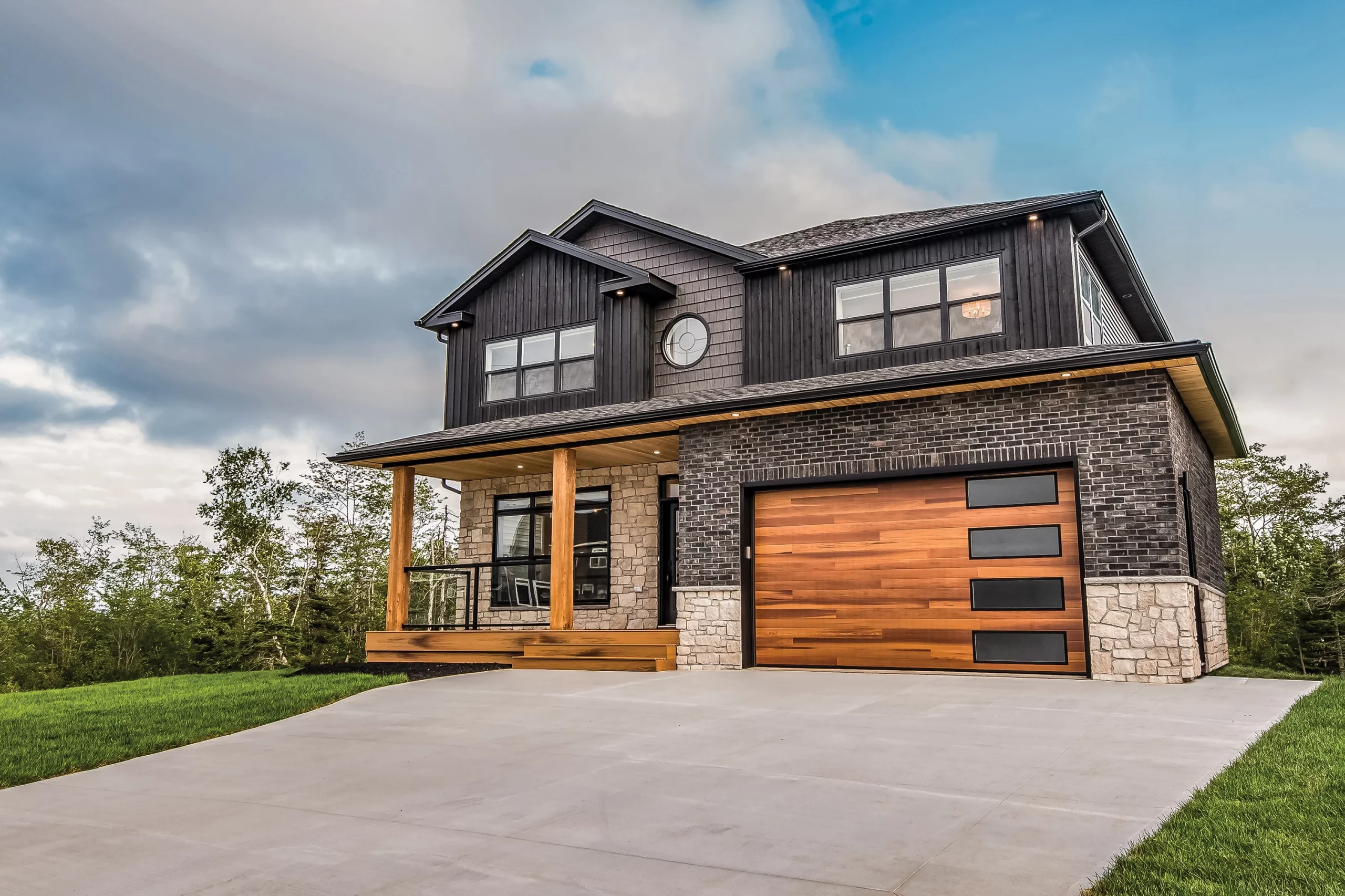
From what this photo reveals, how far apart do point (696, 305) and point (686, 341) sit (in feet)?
1.89


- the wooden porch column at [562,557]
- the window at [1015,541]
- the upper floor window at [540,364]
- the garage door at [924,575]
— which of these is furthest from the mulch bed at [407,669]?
the window at [1015,541]

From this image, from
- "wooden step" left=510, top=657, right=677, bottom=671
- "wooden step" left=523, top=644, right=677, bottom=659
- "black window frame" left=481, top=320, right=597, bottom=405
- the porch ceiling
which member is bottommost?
"wooden step" left=510, top=657, right=677, bottom=671

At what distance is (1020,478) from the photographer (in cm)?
980

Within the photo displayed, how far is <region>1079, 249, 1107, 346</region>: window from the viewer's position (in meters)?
11.4

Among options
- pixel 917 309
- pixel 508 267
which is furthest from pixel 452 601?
pixel 917 309

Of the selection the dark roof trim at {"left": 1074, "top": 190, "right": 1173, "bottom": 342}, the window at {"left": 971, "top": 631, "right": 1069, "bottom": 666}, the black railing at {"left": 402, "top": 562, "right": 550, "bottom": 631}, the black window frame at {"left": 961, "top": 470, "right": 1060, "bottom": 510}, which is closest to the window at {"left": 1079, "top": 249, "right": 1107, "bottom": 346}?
the dark roof trim at {"left": 1074, "top": 190, "right": 1173, "bottom": 342}

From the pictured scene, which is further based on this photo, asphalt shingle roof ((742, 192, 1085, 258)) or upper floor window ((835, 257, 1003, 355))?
asphalt shingle roof ((742, 192, 1085, 258))

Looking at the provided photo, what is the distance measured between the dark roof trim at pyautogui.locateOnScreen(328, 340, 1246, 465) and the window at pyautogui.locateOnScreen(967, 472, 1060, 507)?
112 centimetres

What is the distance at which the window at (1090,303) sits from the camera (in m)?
11.4

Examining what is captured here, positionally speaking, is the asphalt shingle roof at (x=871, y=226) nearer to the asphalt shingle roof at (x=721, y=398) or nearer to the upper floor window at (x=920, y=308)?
the upper floor window at (x=920, y=308)

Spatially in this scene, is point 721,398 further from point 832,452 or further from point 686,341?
point 686,341

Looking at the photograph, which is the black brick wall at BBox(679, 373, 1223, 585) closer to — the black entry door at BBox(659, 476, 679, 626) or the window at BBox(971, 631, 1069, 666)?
the window at BBox(971, 631, 1069, 666)

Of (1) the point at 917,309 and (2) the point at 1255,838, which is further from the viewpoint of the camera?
(1) the point at 917,309

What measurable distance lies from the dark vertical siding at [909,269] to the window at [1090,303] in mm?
399
